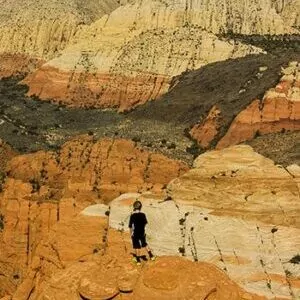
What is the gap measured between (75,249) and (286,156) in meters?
23.0

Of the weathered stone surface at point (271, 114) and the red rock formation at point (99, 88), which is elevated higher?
the weathered stone surface at point (271, 114)

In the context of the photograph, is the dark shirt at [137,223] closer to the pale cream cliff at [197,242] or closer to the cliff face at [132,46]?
the pale cream cliff at [197,242]

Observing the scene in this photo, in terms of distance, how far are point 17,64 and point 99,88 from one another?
42004 mm

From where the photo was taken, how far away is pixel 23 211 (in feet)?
187

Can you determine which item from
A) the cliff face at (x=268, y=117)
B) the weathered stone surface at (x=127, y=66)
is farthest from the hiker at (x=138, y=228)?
the weathered stone surface at (x=127, y=66)

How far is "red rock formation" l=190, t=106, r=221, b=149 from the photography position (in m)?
78.6

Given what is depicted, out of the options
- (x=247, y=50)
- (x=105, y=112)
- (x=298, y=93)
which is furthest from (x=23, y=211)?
(x=247, y=50)

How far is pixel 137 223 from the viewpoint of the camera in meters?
27.4

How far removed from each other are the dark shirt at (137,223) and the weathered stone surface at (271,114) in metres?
46.1

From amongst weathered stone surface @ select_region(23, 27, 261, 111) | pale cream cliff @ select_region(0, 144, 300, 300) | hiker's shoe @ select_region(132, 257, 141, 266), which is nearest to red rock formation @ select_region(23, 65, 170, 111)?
weathered stone surface @ select_region(23, 27, 261, 111)

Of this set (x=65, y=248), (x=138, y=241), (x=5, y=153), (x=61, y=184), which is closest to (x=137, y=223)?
(x=138, y=241)

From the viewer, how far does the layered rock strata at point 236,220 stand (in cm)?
3209

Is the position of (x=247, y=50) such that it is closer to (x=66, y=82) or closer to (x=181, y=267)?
(x=66, y=82)

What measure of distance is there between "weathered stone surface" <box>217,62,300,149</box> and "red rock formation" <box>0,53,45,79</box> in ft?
A: 257
